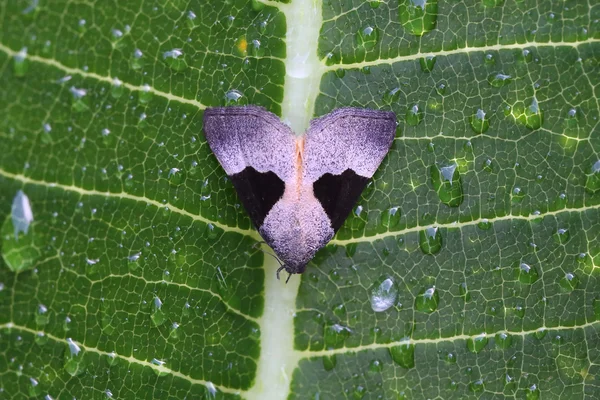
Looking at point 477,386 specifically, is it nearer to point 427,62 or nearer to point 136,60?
point 427,62

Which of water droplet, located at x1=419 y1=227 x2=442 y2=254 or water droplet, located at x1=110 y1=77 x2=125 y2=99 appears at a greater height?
water droplet, located at x1=110 y1=77 x2=125 y2=99

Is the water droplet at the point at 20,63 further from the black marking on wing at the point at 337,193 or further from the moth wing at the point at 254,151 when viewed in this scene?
the black marking on wing at the point at 337,193

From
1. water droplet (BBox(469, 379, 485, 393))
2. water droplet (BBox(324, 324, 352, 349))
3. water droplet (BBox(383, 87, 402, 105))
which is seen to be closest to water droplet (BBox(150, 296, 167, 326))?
water droplet (BBox(324, 324, 352, 349))

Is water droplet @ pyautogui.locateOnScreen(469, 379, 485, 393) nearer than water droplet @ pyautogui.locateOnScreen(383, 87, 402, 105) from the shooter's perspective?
No

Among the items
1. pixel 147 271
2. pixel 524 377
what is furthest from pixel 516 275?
pixel 147 271

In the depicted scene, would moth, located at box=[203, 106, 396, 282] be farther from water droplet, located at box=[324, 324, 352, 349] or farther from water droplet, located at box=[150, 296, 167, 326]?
water droplet, located at box=[150, 296, 167, 326]

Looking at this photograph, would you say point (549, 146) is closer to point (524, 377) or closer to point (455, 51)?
point (455, 51)
